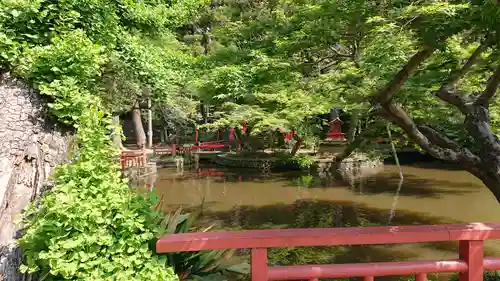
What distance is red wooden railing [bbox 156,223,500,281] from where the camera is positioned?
1652 millimetres

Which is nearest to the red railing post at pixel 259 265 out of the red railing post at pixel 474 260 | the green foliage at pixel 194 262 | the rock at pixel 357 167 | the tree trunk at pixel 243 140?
the green foliage at pixel 194 262

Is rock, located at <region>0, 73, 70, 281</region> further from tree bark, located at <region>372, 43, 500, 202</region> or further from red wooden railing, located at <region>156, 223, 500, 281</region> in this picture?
tree bark, located at <region>372, 43, 500, 202</region>

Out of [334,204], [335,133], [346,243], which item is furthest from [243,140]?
[346,243]

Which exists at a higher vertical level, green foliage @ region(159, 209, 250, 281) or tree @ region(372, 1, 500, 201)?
tree @ region(372, 1, 500, 201)

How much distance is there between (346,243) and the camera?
65.0 inches

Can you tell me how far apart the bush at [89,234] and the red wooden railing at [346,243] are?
20 cm

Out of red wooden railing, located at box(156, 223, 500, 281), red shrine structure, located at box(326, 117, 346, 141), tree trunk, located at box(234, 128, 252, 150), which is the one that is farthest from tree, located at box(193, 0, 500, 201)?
red shrine structure, located at box(326, 117, 346, 141)

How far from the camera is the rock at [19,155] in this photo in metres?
1.97

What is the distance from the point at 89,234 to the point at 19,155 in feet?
2.74

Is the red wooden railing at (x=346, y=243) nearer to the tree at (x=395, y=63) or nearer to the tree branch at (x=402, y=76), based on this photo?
the tree at (x=395, y=63)

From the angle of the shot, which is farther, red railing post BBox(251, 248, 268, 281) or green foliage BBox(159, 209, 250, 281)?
green foliage BBox(159, 209, 250, 281)

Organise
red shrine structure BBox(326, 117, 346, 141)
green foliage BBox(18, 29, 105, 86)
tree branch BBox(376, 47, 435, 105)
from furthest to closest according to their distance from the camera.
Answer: red shrine structure BBox(326, 117, 346, 141)
tree branch BBox(376, 47, 435, 105)
green foliage BBox(18, 29, 105, 86)

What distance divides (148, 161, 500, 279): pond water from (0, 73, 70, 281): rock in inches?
120

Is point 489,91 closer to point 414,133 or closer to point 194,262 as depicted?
→ point 414,133
